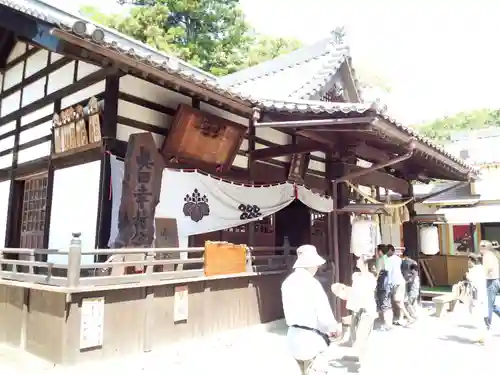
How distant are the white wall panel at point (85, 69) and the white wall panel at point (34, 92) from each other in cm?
162

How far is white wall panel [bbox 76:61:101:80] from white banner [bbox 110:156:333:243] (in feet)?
5.75

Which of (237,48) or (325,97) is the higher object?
(237,48)

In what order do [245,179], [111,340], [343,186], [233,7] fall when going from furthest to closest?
[233,7]
[343,186]
[245,179]
[111,340]

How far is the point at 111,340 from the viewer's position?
19.1 feet

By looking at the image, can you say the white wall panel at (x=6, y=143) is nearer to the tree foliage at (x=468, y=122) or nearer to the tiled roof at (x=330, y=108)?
the tiled roof at (x=330, y=108)

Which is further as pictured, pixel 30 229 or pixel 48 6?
pixel 48 6

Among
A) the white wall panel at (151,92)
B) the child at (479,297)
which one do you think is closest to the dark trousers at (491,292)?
the child at (479,297)

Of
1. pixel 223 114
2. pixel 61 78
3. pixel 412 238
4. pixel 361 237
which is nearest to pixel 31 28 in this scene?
pixel 61 78

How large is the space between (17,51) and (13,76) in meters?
0.60

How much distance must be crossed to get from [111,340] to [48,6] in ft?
26.4

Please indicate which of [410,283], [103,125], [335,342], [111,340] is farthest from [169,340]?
[410,283]

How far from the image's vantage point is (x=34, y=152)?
901 centimetres

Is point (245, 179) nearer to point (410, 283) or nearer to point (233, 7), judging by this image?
point (410, 283)

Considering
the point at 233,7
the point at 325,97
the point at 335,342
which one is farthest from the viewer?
the point at 233,7
